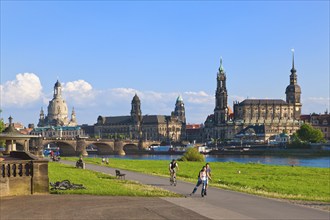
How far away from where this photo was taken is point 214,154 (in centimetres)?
17650

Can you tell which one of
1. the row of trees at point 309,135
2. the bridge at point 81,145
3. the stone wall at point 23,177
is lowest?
the bridge at point 81,145

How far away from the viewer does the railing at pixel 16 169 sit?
20.4 metres

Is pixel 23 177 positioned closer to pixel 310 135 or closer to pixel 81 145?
pixel 81 145

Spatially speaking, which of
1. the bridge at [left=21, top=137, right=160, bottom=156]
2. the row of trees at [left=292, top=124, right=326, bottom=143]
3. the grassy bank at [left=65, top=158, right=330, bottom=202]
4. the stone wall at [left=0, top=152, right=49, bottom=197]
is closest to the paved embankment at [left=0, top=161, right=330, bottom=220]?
the stone wall at [left=0, top=152, right=49, bottom=197]

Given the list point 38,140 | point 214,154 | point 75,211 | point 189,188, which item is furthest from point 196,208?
point 214,154

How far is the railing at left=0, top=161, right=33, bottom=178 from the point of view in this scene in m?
20.4

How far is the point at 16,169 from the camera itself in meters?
20.7

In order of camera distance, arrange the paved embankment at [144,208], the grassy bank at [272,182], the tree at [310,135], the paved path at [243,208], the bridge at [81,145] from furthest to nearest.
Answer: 1. the tree at [310,135]
2. the bridge at [81,145]
3. the grassy bank at [272,182]
4. the paved path at [243,208]
5. the paved embankment at [144,208]

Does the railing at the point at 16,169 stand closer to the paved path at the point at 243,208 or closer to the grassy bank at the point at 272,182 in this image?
the paved path at the point at 243,208

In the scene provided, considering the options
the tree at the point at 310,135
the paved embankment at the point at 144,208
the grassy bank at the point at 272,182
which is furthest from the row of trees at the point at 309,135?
the paved embankment at the point at 144,208

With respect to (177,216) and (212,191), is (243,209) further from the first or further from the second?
(212,191)

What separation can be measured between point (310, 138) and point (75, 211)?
17999 centimetres

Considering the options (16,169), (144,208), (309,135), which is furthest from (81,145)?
(144,208)

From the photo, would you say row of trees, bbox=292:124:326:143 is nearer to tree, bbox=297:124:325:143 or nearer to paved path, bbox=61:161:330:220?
tree, bbox=297:124:325:143
